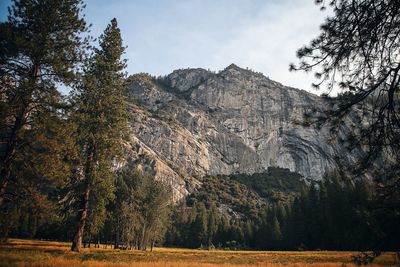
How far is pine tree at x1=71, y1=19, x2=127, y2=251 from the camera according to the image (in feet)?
69.0

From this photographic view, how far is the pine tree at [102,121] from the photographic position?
69.0 ft

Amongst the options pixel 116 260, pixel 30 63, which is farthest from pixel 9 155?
pixel 116 260

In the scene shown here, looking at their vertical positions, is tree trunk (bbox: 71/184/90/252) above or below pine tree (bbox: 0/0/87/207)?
below

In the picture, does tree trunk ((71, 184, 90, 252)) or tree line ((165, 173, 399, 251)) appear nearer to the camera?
tree trunk ((71, 184, 90, 252))

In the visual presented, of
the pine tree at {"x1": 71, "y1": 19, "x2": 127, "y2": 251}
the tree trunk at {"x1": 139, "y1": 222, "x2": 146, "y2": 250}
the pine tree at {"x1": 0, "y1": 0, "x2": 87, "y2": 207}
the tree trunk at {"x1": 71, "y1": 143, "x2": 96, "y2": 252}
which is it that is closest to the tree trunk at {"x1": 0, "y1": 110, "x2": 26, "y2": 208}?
the pine tree at {"x1": 0, "y1": 0, "x2": 87, "y2": 207}

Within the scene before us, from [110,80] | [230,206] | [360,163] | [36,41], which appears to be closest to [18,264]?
[36,41]

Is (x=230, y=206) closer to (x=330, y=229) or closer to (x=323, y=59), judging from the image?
(x=330, y=229)

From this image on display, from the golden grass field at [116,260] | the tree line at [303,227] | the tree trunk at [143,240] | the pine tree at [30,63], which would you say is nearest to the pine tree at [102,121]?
the golden grass field at [116,260]

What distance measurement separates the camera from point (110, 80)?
77.6 feet

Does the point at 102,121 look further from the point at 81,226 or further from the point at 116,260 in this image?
the point at 116,260

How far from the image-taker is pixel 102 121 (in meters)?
21.8

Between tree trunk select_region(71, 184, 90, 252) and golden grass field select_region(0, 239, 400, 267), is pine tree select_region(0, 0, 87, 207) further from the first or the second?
tree trunk select_region(71, 184, 90, 252)

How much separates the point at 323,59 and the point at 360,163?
258cm

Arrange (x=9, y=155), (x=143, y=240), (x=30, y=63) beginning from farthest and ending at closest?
(x=143, y=240), (x=30, y=63), (x=9, y=155)
